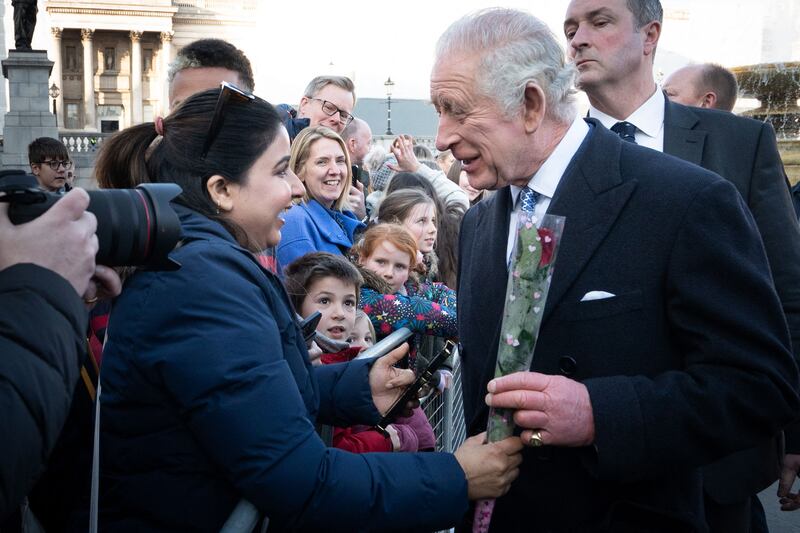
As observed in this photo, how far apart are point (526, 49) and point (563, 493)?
116cm

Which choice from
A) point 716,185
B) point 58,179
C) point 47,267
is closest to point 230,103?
point 47,267

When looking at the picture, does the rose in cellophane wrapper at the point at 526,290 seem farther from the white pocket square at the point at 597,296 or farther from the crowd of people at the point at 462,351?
the white pocket square at the point at 597,296

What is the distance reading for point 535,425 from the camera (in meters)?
2.06

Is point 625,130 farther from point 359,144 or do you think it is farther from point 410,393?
point 359,144

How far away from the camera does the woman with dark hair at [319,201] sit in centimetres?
466

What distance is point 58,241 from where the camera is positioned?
166 cm

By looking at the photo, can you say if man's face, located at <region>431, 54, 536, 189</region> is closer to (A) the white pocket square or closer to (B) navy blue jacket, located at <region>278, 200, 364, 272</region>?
(A) the white pocket square

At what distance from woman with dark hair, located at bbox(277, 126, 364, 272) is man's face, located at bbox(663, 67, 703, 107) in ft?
6.17

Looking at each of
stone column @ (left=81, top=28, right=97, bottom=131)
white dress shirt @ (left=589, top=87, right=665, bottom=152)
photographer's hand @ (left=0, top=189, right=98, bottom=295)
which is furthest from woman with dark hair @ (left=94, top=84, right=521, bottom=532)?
stone column @ (left=81, top=28, right=97, bottom=131)

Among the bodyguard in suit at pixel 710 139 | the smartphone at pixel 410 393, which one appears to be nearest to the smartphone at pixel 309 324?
the smartphone at pixel 410 393

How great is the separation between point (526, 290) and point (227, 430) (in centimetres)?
73

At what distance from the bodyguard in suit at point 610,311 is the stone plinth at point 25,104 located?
25788 millimetres

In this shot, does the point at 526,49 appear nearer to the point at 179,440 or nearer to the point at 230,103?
the point at 230,103

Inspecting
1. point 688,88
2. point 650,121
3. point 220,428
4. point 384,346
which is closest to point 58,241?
point 220,428
